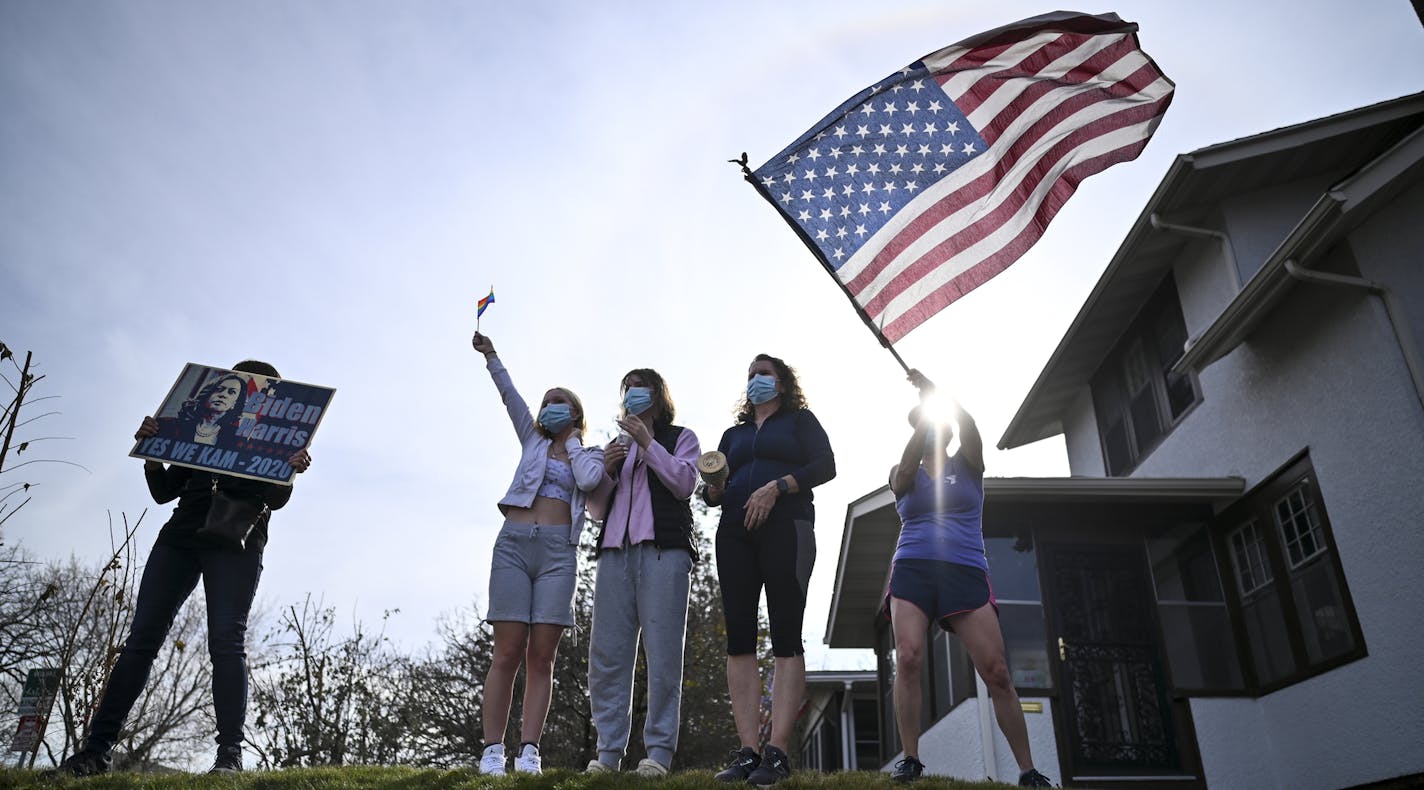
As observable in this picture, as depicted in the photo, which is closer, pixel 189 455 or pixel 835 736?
pixel 189 455

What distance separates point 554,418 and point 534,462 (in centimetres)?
26

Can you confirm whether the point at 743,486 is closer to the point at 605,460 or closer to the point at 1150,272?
the point at 605,460

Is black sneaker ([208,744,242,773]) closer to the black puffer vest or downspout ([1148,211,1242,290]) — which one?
the black puffer vest

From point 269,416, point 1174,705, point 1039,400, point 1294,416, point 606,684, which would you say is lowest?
point 606,684

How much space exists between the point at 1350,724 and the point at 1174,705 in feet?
4.92

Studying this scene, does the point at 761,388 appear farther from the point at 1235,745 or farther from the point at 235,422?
the point at 1235,745

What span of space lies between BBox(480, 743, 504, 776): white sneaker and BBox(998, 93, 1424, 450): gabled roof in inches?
311

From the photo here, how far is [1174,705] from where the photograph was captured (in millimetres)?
8898

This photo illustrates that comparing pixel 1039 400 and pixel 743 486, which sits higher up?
pixel 1039 400

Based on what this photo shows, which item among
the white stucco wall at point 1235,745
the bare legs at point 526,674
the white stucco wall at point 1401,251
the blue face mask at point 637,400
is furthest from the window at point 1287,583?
the bare legs at point 526,674

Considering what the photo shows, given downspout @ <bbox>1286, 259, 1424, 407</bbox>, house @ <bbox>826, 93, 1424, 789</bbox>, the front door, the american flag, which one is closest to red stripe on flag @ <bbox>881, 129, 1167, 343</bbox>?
the american flag

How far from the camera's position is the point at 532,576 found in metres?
4.86

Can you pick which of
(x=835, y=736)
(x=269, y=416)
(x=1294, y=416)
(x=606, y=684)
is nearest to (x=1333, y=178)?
(x=1294, y=416)

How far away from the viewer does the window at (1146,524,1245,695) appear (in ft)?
29.7
